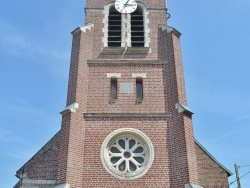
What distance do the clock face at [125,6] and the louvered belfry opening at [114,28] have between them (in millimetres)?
262

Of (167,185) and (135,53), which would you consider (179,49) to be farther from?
(167,185)

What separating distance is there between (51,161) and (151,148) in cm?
387

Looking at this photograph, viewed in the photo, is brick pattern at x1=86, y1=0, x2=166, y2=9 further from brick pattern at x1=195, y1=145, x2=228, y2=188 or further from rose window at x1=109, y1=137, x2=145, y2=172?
brick pattern at x1=195, y1=145, x2=228, y2=188

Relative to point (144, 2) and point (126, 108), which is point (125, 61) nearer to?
point (126, 108)

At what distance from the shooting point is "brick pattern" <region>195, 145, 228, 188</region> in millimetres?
13633

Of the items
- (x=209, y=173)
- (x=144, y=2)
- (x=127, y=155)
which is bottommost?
(x=209, y=173)

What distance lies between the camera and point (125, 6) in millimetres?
17531

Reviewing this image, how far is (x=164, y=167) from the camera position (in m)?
12.9

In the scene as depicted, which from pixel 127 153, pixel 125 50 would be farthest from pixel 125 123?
pixel 125 50

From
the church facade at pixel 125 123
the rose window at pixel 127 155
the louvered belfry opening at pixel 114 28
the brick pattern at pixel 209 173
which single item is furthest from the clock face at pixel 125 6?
the brick pattern at pixel 209 173

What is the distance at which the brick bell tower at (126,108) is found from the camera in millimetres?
Result: 12711

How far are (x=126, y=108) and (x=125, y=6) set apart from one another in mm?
5833

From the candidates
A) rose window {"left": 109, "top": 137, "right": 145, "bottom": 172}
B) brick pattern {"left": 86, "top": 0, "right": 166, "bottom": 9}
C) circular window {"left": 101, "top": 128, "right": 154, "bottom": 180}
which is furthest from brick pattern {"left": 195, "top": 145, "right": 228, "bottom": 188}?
brick pattern {"left": 86, "top": 0, "right": 166, "bottom": 9}

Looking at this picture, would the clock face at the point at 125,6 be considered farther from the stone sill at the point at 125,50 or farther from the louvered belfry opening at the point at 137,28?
the stone sill at the point at 125,50
